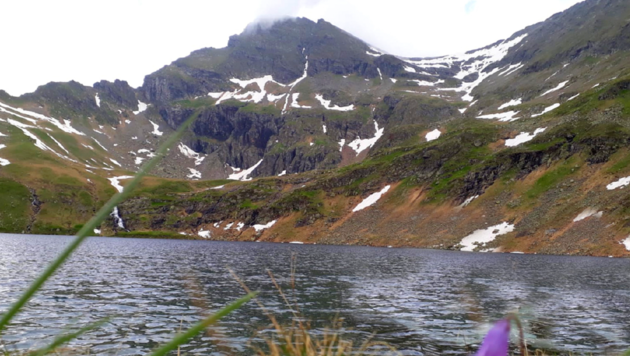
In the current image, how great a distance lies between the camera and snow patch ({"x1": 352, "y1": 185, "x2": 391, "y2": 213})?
144 metres

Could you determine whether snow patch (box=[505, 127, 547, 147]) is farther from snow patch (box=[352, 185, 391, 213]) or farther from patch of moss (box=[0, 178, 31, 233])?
patch of moss (box=[0, 178, 31, 233])

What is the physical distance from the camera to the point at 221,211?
538 ft

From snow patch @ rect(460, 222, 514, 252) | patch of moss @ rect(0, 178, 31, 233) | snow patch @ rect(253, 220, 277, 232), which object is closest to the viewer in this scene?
snow patch @ rect(460, 222, 514, 252)

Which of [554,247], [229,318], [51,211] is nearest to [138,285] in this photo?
[229,318]

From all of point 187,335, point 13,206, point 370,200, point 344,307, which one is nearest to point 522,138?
point 370,200

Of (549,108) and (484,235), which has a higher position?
(549,108)

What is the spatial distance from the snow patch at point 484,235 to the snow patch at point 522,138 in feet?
140

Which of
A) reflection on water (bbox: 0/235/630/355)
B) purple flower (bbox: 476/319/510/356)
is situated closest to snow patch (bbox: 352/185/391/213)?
reflection on water (bbox: 0/235/630/355)

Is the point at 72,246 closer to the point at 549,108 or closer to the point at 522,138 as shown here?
the point at 522,138

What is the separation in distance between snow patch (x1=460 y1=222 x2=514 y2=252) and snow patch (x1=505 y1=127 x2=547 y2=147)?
42632 mm

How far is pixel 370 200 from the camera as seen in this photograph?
146000 mm

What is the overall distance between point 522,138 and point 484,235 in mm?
51109

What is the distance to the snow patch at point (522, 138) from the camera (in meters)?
139

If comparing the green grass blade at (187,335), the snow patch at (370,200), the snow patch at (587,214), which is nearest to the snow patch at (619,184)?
the snow patch at (587,214)
